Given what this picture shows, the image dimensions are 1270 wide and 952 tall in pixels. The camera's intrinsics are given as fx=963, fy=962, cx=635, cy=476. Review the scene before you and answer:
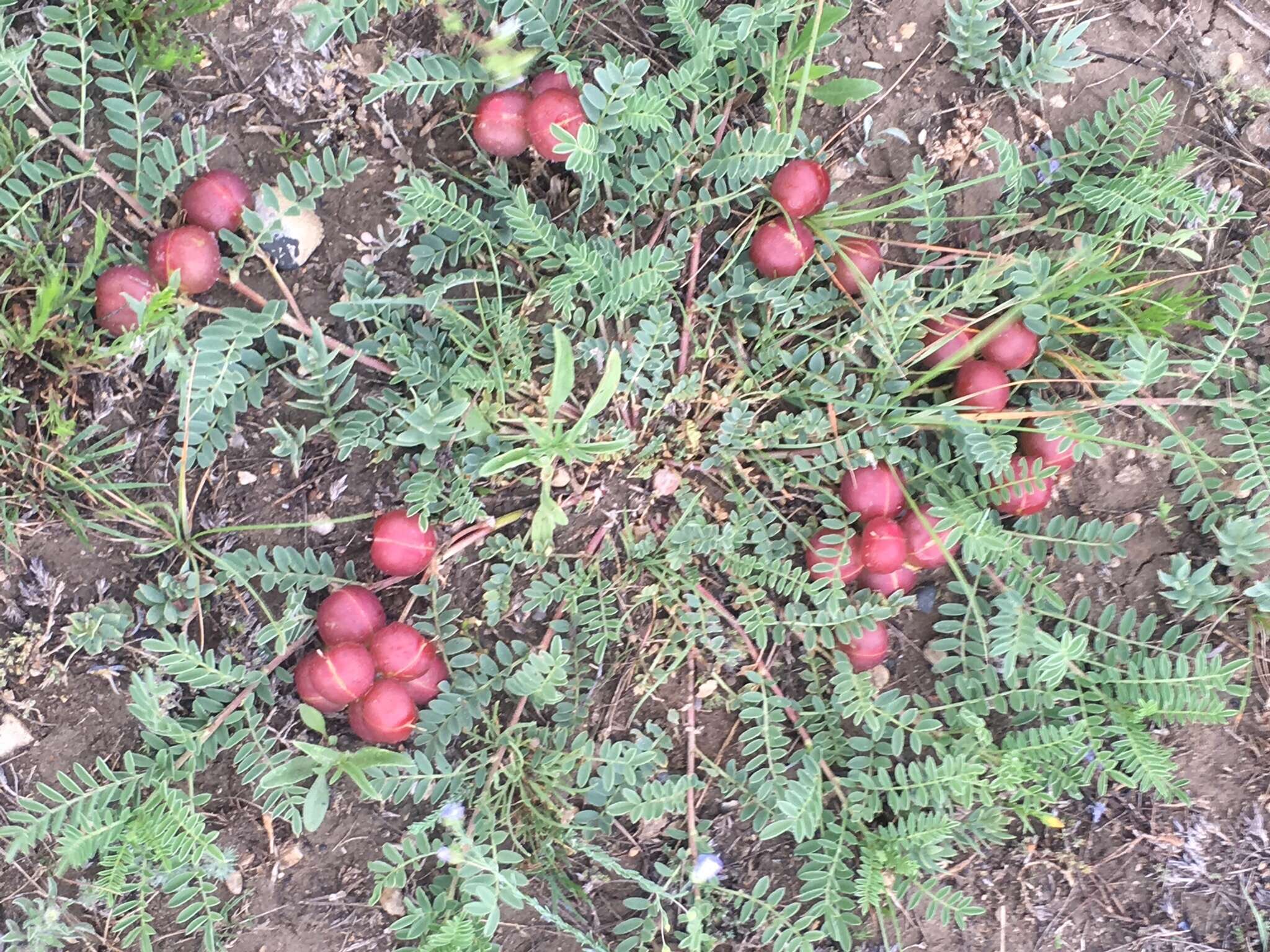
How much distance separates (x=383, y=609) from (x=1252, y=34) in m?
3.32

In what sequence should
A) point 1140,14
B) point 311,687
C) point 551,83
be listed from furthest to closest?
point 1140,14
point 551,83
point 311,687

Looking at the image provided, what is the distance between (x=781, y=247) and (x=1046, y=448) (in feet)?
3.24

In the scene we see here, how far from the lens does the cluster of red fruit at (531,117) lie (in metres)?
2.66

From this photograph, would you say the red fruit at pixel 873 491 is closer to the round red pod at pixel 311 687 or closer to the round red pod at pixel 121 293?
the round red pod at pixel 311 687

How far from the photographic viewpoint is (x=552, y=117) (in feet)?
8.73

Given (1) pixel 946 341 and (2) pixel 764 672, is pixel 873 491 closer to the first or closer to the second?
(1) pixel 946 341

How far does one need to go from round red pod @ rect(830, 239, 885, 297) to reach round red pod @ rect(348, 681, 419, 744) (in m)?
1.73

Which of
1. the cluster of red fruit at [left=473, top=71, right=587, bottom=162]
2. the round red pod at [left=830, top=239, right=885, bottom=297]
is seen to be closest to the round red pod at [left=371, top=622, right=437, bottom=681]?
the cluster of red fruit at [left=473, top=71, right=587, bottom=162]

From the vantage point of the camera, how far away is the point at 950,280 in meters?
2.98

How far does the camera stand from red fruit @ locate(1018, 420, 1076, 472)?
2.84 metres

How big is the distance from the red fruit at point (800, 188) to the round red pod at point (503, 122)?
0.75m

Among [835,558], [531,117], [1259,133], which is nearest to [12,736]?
[531,117]

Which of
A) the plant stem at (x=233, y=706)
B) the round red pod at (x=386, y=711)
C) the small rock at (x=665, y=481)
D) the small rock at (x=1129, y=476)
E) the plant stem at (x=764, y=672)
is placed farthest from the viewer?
the small rock at (x=1129, y=476)

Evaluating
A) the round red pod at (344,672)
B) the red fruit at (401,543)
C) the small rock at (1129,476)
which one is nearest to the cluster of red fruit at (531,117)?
the red fruit at (401,543)
